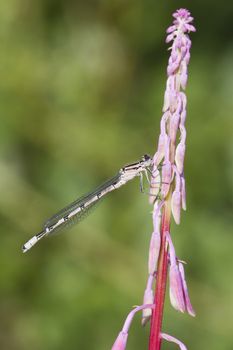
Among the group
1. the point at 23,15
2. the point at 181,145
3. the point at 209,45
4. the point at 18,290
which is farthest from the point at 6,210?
the point at 181,145

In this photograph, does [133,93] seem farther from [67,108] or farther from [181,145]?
[181,145]

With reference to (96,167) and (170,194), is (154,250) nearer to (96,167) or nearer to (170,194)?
(170,194)

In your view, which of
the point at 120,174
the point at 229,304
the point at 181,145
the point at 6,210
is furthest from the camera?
the point at 6,210

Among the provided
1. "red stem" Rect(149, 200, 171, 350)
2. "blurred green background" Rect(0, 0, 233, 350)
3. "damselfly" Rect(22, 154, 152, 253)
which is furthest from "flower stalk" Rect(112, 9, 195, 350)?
A: "blurred green background" Rect(0, 0, 233, 350)

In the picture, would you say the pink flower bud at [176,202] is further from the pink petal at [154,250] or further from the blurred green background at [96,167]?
the blurred green background at [96,167]

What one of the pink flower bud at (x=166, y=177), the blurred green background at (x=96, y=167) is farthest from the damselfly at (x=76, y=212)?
the blurred green background at (x=96, y=167)
